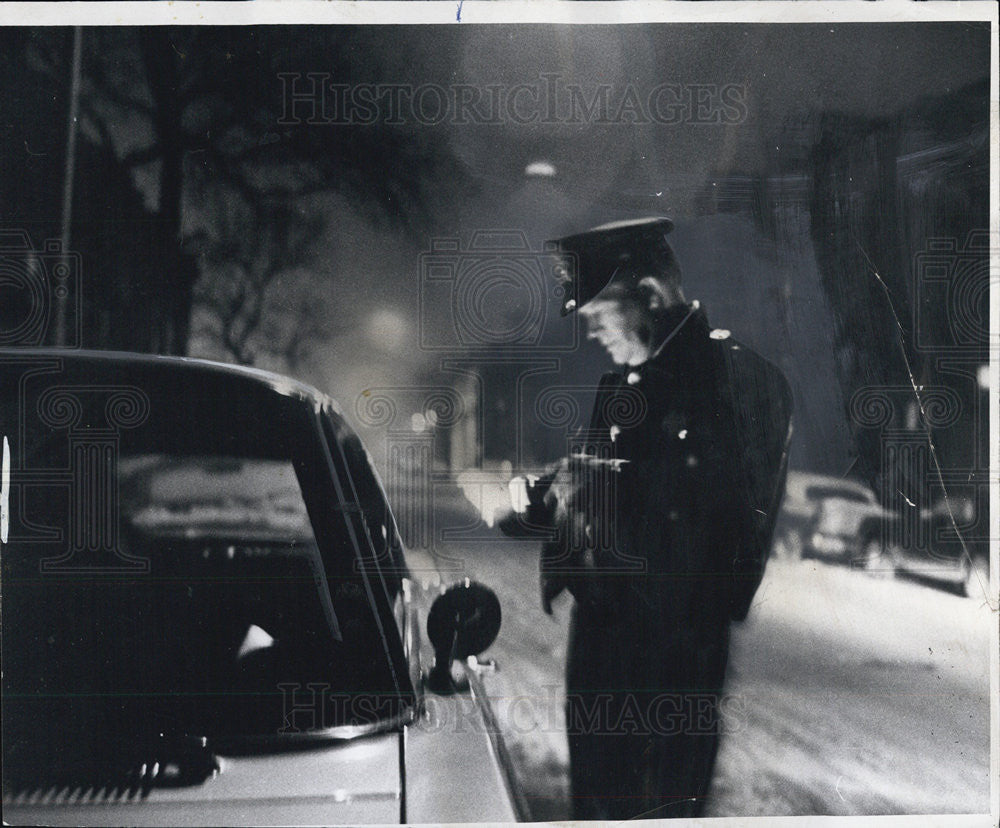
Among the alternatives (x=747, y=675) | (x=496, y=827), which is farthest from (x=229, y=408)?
(x=747, y=675)

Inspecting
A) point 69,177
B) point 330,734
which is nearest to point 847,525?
point 330,734

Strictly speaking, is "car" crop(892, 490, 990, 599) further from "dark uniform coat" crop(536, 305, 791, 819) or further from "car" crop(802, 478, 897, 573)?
"dark uniform coat" crop(536, 305, 791, 819)

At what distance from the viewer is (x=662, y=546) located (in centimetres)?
181

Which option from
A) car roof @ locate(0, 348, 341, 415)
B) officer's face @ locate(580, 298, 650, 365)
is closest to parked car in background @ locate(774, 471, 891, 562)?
officer's face @ locate(580, 298, 650, 365)

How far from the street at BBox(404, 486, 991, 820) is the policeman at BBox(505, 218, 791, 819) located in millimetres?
62

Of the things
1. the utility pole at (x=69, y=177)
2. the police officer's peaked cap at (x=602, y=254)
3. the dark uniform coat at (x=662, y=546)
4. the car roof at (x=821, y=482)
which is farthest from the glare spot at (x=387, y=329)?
the car roof at (x=821, y=482)

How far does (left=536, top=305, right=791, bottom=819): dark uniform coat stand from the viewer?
5.91 ft

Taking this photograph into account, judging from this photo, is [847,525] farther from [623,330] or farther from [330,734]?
[330,734]

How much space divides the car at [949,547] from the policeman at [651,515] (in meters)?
0.38

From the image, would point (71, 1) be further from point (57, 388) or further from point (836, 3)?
point (836, 3)

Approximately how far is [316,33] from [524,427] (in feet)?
3.78

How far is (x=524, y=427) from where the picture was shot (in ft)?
5.93

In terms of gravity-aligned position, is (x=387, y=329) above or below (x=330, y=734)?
above

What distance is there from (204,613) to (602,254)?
4.53ft
